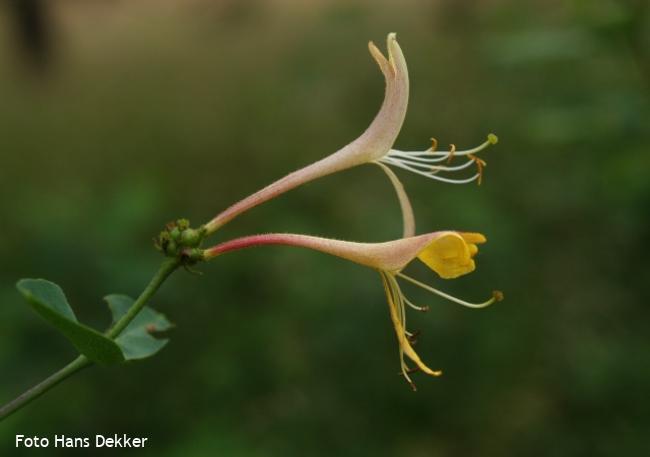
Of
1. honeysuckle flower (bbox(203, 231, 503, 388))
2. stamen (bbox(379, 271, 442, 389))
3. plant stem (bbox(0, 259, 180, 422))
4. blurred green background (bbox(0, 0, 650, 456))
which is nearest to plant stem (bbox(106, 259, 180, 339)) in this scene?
plant stem (bbox(0, 259, 180, 422))

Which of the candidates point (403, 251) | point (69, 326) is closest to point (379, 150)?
point (403, 251)

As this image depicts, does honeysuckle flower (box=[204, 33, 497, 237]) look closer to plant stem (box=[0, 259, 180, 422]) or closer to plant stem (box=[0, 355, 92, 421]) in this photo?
plant stem (box=[0, 259, 180, 422])

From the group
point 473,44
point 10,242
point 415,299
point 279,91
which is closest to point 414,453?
point 415,299

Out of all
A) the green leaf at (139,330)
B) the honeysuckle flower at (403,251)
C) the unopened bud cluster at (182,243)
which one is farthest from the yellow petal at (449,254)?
the green leaf at (139,330)

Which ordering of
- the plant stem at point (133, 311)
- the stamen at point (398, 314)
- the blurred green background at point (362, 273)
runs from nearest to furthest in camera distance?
the plant stem at point (133, 311)
the stamen at point (398, 314)
the blurred green background at point (362, 273)

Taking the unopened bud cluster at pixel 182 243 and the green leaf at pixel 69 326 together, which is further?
the unopened bud cluster at pixel 182 243

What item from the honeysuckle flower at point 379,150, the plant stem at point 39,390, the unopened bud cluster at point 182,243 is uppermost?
the honeysuckle flower at point 379,150

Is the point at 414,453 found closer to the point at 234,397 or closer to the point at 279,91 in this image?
the point at 234,397

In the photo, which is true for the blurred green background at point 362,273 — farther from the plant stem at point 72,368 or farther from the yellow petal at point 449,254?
the plant stem at point 72,368
